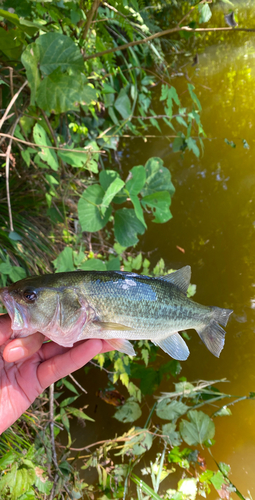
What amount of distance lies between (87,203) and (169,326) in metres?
0.80

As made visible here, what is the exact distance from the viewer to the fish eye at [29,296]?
1.01m

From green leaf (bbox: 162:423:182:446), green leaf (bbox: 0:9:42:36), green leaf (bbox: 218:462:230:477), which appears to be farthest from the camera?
green leaf (bbox: 162:423:182:446)

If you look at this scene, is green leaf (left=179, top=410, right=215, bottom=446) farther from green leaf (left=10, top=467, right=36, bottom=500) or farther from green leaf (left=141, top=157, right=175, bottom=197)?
green leaf (left=141, top=157, right=175, bottom=197)

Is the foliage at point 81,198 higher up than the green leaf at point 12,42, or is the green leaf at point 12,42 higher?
the green leaf at point 12,42

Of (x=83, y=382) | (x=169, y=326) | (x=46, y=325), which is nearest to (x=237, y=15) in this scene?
(x=169, y=326)

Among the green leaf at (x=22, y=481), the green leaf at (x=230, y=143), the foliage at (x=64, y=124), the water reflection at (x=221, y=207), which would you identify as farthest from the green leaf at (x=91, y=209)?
the green leaf at (x=230, y=143)

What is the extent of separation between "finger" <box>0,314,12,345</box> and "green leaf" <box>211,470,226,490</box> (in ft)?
6.30

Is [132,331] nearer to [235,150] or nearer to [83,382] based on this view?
[83,382]

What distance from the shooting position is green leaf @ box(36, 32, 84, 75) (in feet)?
3.65

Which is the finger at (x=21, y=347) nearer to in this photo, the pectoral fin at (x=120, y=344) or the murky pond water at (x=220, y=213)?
the pectoral fin at (x=120, y=344)

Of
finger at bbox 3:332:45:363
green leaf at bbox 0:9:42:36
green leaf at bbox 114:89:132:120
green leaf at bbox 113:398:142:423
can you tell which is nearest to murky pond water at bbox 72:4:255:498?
green leaf at bbox 113:398:142:423

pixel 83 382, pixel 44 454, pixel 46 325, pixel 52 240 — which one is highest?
pixel 46 325

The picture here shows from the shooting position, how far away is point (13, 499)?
1.31 metres

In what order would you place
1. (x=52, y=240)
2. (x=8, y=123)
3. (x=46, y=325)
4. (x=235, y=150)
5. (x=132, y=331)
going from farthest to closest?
(x=235, y=150), (x=52, y=240), (x=8, y=123), (x=132, y=331), (x=46, y=325)
